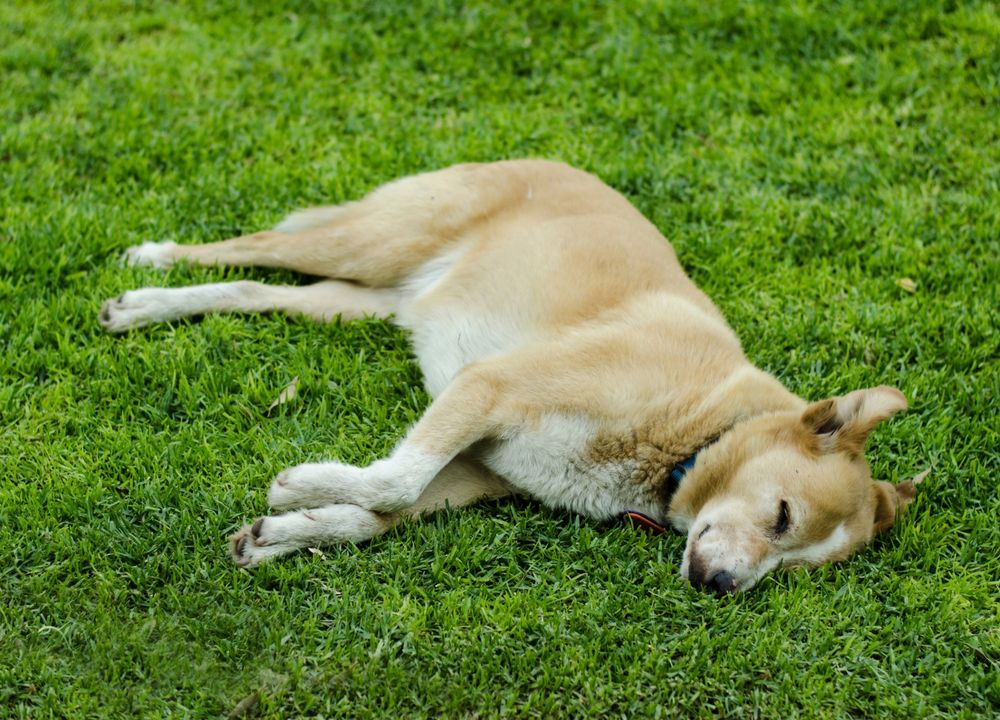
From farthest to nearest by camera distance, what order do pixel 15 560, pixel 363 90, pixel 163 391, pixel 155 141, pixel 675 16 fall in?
pixel 675 16 → pixel 363 90 → pixel 155 141 → pixel 163 391 → pixel 15 560

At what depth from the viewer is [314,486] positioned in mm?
3906

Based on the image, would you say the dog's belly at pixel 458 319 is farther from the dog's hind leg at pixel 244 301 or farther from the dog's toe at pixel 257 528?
the dog's toe at pixel 257 528

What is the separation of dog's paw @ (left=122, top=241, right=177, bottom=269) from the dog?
15.8 inches

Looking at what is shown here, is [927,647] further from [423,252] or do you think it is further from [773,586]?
[423,252]

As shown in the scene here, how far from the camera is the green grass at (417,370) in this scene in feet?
11.5

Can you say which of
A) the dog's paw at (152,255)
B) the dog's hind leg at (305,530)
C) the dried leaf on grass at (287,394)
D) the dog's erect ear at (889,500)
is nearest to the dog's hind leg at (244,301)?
the dog's paw at (152,255)

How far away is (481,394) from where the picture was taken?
4.11m

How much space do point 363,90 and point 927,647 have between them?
16.2 ft

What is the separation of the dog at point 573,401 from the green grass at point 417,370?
0.43 ft

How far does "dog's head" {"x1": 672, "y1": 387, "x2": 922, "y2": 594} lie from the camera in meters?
3.80

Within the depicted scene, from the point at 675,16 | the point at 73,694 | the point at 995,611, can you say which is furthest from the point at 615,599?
the point at 675,16

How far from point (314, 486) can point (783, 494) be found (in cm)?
175

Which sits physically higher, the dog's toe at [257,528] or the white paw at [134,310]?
the white paw at [134,310]

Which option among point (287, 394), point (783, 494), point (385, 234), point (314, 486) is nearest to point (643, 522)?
point (783, 494)
